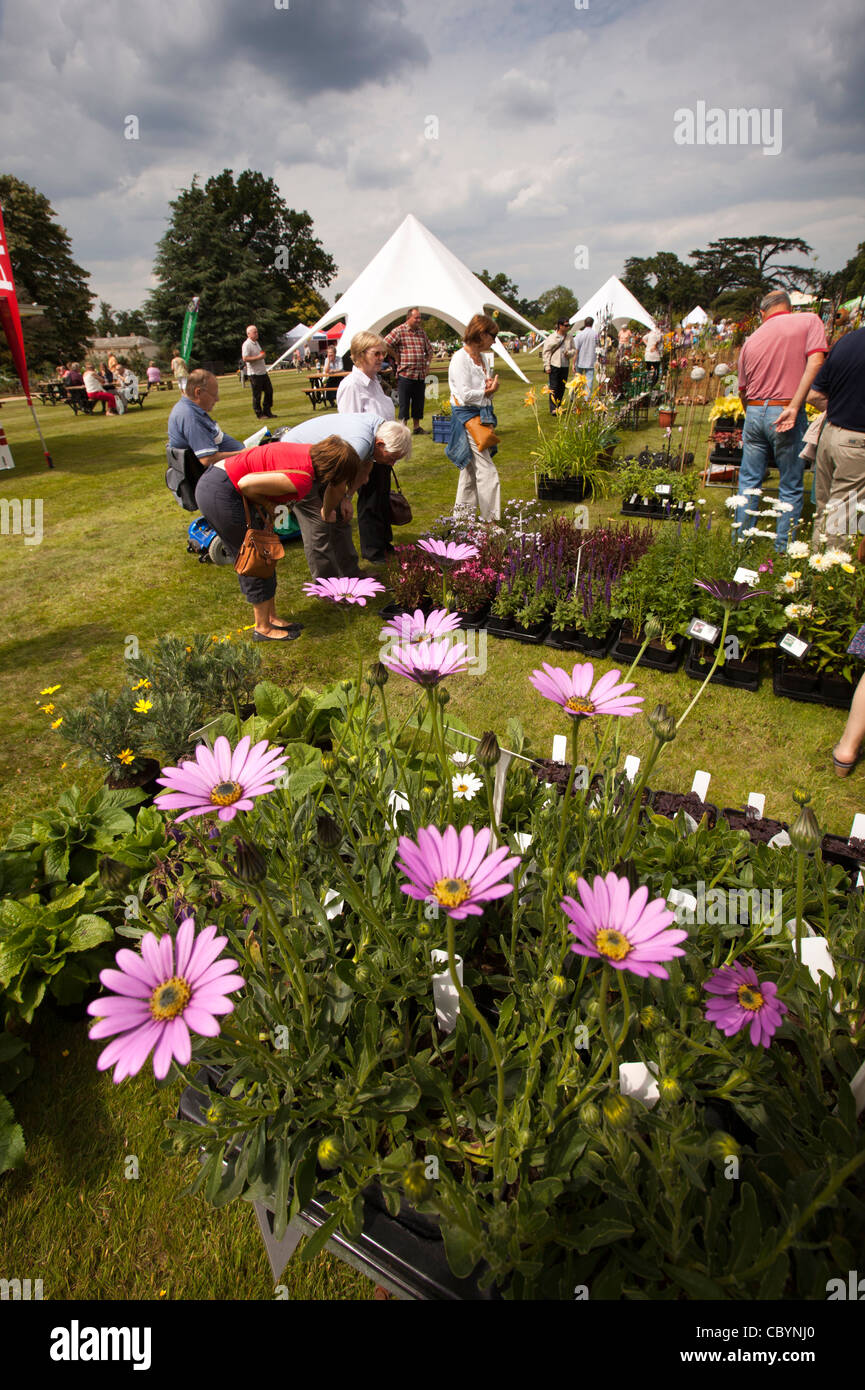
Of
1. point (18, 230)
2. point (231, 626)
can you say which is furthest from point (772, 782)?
point (18, 230)

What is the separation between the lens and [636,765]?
208cm

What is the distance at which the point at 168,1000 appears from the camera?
78cm

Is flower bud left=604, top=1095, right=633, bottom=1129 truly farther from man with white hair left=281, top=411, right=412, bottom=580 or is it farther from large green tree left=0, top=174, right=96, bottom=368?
large green tree left=0, top=174, right=96, bottom=368

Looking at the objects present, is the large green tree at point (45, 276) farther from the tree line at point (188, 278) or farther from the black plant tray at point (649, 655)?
the black plant tray at point (649, 655)

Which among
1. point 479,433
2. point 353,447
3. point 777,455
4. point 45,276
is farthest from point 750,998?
point 45,276

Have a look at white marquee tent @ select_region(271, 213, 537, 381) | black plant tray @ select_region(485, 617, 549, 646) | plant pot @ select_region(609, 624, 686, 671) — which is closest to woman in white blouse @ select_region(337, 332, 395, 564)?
black plant tray @ select_region(485, 617, 549, 646)

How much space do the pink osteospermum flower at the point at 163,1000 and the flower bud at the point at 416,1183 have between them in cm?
28

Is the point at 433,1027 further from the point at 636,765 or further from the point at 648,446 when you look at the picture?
the point at 648,446

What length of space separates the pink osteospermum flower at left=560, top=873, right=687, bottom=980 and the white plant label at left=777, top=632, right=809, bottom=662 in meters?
2.97

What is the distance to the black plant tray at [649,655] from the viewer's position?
3863 mm

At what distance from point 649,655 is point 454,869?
129 inches

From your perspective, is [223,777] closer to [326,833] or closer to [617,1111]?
[326,833]

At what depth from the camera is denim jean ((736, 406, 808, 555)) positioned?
488cm

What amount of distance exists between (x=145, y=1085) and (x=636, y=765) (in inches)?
68.8
